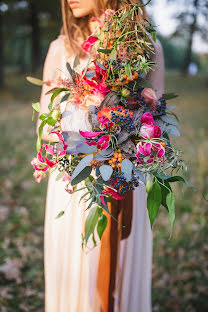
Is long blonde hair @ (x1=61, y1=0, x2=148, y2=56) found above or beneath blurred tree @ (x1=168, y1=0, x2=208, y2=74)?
beneath

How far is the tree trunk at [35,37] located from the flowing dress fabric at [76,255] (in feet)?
42.8

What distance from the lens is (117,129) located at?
103cm

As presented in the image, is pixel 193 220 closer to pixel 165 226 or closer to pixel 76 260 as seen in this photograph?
pixel 165 226

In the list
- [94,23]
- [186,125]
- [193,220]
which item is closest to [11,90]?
[186,125]

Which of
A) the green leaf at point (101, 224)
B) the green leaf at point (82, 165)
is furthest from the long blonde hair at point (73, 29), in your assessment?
the green leaf at point (101, 224)

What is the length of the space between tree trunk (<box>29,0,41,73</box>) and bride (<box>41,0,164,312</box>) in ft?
41.6

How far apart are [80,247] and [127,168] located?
82 centimetres

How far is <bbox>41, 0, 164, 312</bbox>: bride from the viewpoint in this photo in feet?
4.93

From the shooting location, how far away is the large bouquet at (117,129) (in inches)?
39.8

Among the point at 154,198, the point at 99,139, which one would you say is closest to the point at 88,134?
the point at 99,139

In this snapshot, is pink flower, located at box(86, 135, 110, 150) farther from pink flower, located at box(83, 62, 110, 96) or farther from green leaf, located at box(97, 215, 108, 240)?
green leaf, located at box(97, 215, 108, 240)

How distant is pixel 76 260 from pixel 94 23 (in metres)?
1.34

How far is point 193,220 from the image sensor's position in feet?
11.2

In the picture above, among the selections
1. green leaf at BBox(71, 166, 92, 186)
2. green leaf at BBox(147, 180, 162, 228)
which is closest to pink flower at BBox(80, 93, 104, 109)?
green leaf at BBox(71, 166, 92, 186)
